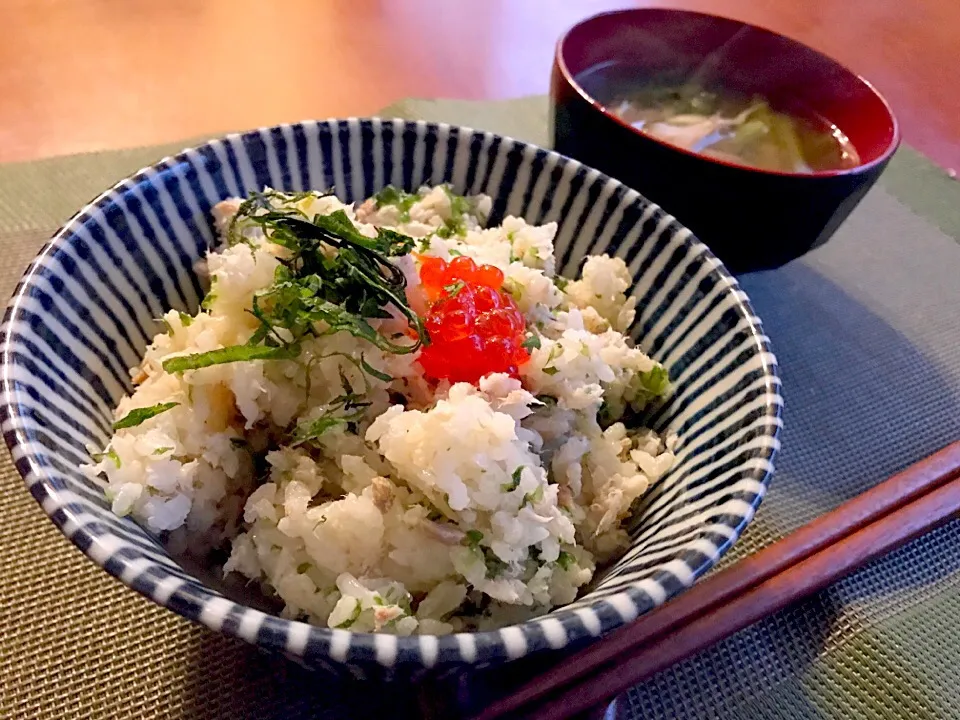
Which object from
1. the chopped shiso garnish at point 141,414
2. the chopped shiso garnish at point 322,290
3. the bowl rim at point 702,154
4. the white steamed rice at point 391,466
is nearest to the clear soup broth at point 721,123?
the bowl rim at point 702,154

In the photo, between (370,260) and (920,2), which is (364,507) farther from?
(920,2)

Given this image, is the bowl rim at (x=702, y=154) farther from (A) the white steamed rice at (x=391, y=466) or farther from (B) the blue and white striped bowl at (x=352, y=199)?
(A) the white steamed rice at (x=391, y=466)

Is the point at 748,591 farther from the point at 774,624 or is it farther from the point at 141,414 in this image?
the point at 141,414

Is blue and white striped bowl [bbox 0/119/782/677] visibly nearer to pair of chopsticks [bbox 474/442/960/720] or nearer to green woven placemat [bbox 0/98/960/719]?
pair of chopsticks [bbox 474/442/960/720]

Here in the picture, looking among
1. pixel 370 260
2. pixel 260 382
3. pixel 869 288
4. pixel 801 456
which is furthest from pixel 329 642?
pixel 869 288

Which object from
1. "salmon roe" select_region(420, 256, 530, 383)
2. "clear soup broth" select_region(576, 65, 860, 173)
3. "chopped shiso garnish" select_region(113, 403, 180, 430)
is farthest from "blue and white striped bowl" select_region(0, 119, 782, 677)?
"clear soup broth" select_region(576, 65, 860, 173)

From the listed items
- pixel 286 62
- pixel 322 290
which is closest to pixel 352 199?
pixel 322 290
